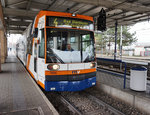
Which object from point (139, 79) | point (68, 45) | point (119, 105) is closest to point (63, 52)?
point (68, 45)

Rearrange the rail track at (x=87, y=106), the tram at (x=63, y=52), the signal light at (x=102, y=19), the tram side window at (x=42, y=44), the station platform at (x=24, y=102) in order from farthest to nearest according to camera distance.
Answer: the signal light at (x=102, y=19) < the tram side window at (x=42, y=44) < the tram at (x=63, y=52) < the rail track at (x=87, y=106) < the station platform at (x=24, y=102)

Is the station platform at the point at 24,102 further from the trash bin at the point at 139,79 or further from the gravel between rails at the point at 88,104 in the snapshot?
the trash bin at the point at 139,79

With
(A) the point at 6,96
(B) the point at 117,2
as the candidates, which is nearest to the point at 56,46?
(A) the point at 6,96

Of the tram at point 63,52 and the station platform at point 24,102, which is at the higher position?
the tram at point 63,52

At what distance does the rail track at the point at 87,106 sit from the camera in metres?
4.91

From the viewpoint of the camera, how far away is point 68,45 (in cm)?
562

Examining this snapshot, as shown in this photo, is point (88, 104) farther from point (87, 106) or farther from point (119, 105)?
point (119, 105)

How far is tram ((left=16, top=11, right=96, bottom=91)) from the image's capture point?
5.38 m

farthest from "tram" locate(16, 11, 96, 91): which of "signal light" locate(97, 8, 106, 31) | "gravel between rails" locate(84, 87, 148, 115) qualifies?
"signal light" locate(97, 8, 106, 31)

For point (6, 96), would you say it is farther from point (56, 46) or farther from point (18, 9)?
point (18, 9)

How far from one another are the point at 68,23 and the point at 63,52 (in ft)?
3.85

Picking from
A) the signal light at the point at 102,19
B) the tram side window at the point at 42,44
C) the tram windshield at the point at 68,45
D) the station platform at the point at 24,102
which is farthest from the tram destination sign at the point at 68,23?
the signal light at the point at 102,19

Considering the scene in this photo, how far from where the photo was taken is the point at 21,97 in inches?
208

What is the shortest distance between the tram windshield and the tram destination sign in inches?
7.7
